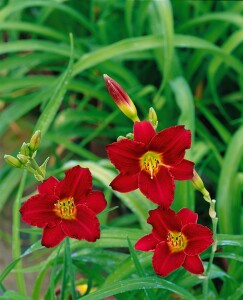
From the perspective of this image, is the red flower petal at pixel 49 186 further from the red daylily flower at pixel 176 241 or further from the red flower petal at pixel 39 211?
the red daylily flower at pixel 176 241

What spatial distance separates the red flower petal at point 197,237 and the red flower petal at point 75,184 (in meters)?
0.16

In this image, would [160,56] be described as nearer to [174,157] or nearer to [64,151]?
[64,151]

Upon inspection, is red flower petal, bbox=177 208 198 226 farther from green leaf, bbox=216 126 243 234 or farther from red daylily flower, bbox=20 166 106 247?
green leaf, bbox=216 126 243 234

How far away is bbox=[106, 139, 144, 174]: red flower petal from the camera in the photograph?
3.13 ft

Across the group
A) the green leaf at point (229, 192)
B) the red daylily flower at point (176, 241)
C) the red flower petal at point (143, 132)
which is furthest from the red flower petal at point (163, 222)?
the green leaf at point (229, 192)

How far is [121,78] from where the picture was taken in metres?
2.09

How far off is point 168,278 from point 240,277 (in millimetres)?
278

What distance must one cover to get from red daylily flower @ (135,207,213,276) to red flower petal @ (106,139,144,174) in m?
0.09

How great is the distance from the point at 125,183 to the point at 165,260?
13 centimetres

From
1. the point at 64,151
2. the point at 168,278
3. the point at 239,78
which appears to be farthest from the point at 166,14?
the point at 168,278

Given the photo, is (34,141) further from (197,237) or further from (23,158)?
(197,237)

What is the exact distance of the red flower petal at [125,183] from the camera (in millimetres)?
973

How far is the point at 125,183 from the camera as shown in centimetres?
98

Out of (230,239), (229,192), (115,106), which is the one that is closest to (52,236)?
(230,239)
